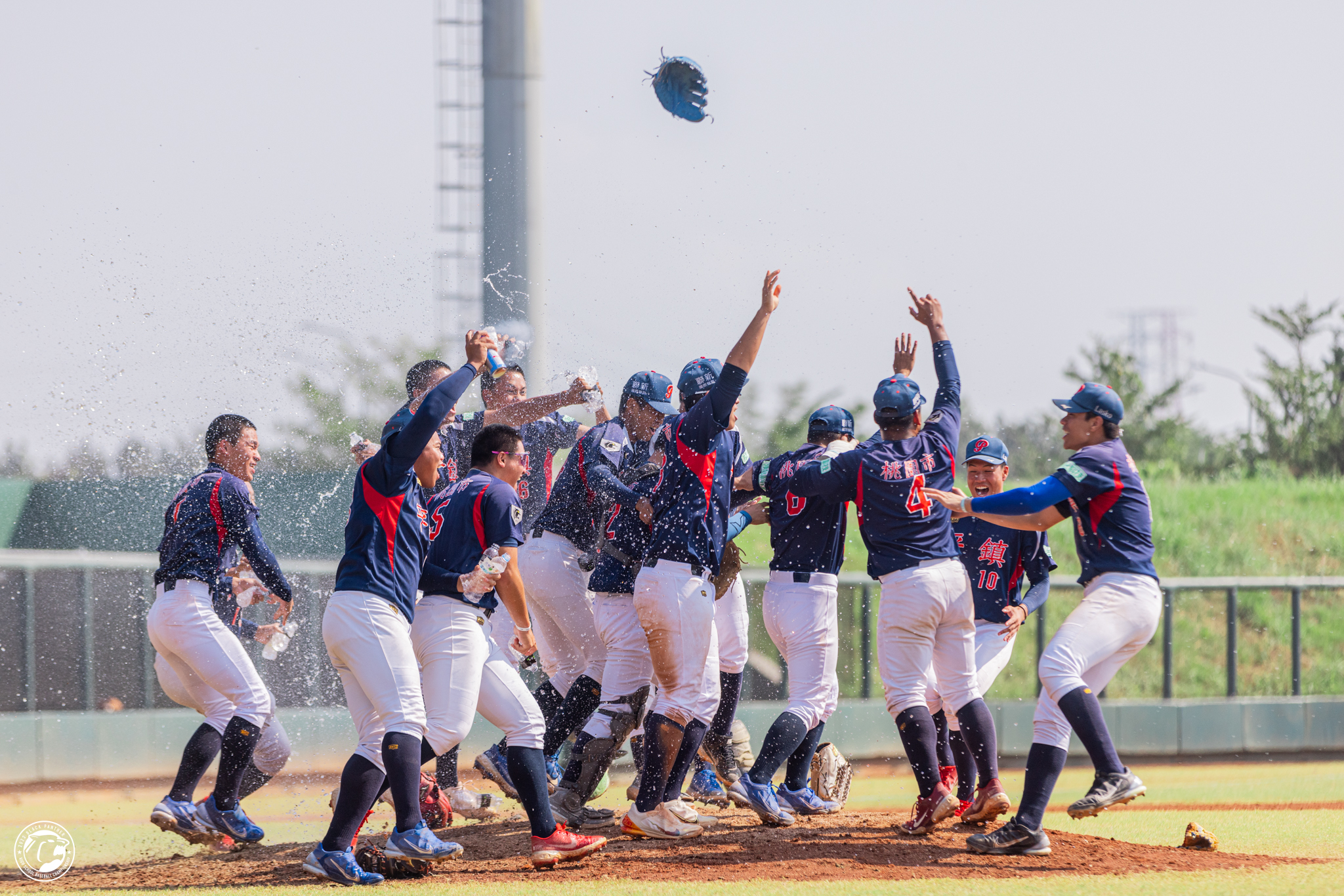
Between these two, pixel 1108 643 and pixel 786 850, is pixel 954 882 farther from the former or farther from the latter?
pixel 1108 643

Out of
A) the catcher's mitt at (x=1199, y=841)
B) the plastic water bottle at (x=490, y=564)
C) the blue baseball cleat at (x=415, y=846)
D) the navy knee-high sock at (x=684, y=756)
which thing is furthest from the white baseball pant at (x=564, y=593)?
the catcher's mitt at (x=1199, y=841)

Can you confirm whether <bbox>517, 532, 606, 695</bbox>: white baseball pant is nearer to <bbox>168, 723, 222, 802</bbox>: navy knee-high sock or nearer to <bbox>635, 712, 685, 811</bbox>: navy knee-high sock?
<bbox>635, 712, 685, 811</bbox>: navy knee-high sock

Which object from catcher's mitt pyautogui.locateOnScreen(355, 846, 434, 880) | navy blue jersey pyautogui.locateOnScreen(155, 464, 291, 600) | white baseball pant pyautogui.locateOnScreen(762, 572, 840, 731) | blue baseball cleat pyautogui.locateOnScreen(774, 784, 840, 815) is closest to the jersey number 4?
white baseball pant pyautogui.locateOnScreen(762, 572, 840, 731)

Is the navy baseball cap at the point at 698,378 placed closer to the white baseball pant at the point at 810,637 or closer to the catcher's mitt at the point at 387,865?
the white baseball pant at the point at 810,637

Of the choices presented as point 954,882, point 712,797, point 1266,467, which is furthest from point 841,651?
point 1266,467

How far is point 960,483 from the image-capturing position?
19969mm

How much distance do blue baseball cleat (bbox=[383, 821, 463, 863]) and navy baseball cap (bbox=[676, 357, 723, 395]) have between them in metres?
2.48

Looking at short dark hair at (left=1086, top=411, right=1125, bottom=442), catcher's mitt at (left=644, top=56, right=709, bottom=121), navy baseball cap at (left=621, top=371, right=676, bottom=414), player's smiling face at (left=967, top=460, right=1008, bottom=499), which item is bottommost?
player's smiling face at (left=967, top=460, right=1008, bottom=499)

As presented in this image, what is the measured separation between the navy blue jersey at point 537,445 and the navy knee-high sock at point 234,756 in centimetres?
204

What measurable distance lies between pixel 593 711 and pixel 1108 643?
2668 millimetres

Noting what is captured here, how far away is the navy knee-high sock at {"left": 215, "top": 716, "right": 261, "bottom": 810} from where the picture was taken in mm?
6430

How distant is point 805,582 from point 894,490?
79cm

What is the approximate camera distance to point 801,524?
6.98m

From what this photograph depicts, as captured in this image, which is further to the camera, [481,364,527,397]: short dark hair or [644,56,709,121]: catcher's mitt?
[644,56,709,121]: catcher's mitt
